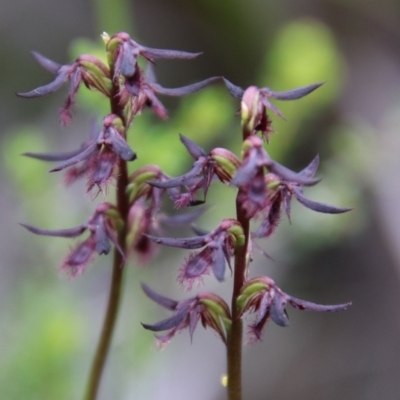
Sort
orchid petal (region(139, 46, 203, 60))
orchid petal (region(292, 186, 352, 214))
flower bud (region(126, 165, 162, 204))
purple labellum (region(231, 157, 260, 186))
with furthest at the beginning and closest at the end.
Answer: flower bud (region(126, 165, 162, 204)) → orchid petal (region(139, 46, 203, 60)) → orchid petal (region(292, 186, 352, 214)) → purple labellum (region(231, 157, 260, 186))

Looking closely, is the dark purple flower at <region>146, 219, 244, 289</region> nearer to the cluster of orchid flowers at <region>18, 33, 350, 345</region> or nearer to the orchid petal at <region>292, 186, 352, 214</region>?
the cluster of orchid flowers at <region>18, 33, 350, 345</region>

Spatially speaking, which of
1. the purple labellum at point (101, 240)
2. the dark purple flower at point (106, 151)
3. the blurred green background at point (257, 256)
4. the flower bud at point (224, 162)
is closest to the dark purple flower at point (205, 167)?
the flower bud at point (224, 162)

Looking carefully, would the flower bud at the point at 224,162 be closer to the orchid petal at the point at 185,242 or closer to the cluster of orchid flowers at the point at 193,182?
the cluster of orchid flowers at the point at 193,182

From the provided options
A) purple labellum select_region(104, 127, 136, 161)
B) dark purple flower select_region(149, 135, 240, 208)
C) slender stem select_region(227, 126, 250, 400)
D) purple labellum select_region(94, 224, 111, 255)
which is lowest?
slender stem select_region(227, 126, 250, 400)

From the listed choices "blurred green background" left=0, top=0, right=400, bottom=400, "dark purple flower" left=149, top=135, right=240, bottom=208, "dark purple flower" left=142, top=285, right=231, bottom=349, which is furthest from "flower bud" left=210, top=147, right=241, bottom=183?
"blurred green background" left=0, top=0, right=400, bottom=400

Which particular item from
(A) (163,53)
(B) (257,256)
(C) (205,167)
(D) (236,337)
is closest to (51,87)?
(A) (163,53)

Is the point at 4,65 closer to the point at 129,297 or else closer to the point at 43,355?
the point at 129,297

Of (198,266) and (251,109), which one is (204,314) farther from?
(251,109)
